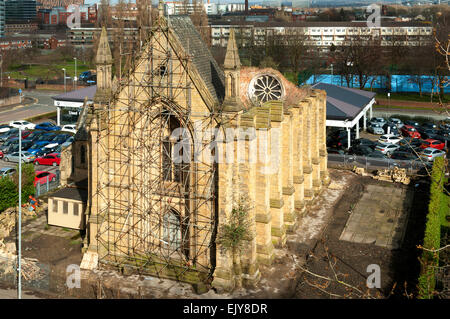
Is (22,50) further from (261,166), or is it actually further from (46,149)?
(261,166)

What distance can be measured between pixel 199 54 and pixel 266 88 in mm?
5787

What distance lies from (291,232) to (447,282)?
10.2 metres

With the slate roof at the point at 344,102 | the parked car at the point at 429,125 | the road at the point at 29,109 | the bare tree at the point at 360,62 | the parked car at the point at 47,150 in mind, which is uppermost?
the bare tree at the point at 360,62

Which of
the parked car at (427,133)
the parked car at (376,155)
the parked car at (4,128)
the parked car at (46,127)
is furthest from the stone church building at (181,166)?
the parked car at (4,128)

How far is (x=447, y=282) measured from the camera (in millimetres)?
27734

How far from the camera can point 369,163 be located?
50.8 meters

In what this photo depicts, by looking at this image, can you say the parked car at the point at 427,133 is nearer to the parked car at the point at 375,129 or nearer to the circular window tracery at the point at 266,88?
the parked car at the point at 375,129

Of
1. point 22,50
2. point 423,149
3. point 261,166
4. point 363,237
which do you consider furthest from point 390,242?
point 22,50

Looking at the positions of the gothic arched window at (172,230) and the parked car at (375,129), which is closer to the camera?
the gothic arched window at (172,230)

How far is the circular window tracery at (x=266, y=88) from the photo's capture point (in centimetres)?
3412

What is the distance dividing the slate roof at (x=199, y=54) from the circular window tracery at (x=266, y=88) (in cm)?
313

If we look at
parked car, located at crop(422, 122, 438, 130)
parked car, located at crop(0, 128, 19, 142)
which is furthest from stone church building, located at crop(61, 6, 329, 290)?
parked car, located at crop(422, 122, 438, 130)

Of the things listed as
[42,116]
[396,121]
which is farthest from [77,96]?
[396,121]

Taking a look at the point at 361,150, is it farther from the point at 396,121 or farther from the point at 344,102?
the point at 396,121
